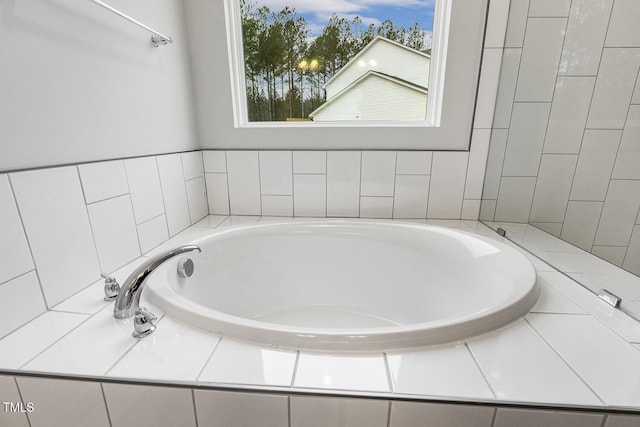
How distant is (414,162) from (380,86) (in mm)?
459

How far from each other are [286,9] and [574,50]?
1.30 metres

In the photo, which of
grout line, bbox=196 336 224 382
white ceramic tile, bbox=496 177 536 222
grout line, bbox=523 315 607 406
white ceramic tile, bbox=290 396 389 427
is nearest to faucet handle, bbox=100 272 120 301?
grout line, bbox=196 336 224 382

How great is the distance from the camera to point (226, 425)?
526 mm

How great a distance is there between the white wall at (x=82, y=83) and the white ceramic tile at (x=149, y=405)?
58 cm

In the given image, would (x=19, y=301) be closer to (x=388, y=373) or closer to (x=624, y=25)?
(x=388, y=373)

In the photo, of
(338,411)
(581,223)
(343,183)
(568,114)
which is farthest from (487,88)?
(338,411)

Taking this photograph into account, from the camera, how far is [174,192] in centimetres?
127

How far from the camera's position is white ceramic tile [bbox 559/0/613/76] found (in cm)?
100

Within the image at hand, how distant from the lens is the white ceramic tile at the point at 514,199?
1.36 meters

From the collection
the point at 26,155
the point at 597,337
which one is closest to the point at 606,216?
the point at 597,337

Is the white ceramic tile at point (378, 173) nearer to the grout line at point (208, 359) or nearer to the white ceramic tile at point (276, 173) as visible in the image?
the white ceramic tile at point (276, 173)

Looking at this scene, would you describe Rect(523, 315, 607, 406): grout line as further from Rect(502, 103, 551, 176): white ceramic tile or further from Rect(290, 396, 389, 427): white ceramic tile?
Rect(502, 103, 551, 176): white ceramic tile

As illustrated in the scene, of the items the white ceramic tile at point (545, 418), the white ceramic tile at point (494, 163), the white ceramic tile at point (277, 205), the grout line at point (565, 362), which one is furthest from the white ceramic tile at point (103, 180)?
the white ceramic tile at point (494, 163)

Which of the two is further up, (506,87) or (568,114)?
(506,87)
